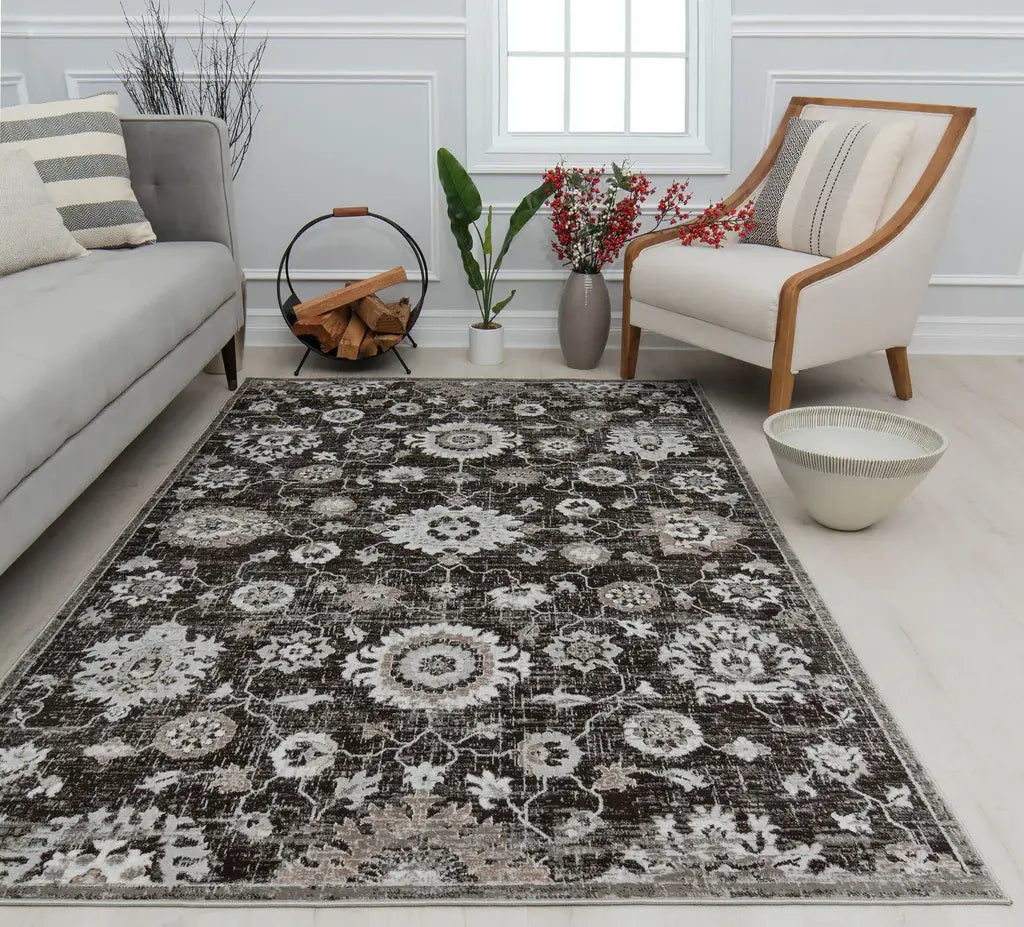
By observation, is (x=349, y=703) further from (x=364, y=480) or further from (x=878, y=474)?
(x=878, y=474)

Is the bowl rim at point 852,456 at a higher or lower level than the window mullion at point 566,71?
lower

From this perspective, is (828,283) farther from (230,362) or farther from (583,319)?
(230,362)

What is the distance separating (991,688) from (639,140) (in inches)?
102

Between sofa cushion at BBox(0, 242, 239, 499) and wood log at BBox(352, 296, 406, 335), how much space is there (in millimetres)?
519

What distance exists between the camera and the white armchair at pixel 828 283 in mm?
2924

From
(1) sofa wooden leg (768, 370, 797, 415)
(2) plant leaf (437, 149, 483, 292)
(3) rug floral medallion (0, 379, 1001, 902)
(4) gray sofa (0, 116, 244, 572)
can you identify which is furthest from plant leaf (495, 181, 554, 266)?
(3) rug floral medallion (0, 379, 1001, 902)

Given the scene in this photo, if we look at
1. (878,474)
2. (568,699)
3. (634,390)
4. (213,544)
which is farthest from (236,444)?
(878,474)

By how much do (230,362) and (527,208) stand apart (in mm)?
1158

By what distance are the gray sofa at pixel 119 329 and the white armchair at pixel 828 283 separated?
139 cm

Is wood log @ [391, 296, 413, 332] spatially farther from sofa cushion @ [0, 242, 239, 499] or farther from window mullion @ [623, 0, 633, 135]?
window mullion @ [623, 0, 633, 135]

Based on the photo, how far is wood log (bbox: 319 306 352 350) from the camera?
3.50 meters

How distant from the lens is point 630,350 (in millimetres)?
3549

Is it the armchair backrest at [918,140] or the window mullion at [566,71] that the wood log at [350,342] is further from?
the armchair backrest at [918,140]

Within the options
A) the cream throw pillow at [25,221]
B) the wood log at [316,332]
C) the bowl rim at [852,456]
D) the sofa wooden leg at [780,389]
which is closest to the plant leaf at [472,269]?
the wood log at [316,332]
